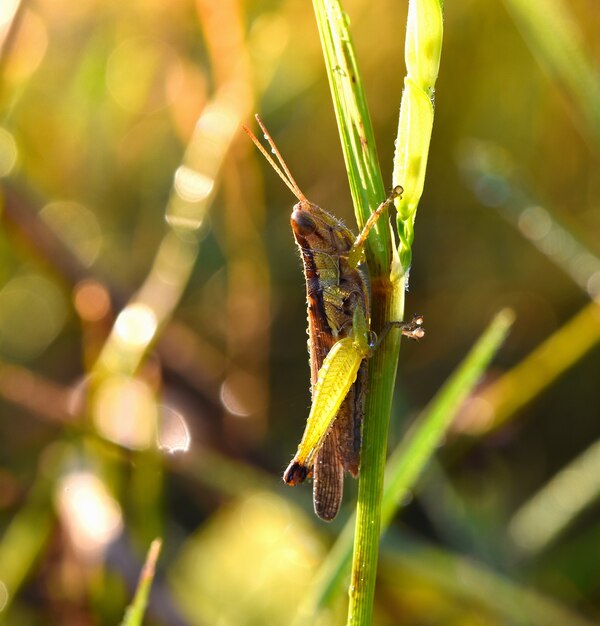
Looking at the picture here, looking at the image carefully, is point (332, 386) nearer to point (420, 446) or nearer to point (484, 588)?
point (420, 446)

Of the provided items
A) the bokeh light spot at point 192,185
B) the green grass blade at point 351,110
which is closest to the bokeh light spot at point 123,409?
the bokeh light spot at point 192,185

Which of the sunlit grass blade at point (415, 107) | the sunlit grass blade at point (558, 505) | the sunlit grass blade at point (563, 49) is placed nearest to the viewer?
the sunlit grass blade at point (415, 107)

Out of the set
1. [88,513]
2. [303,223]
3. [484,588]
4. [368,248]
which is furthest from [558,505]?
[368,248]

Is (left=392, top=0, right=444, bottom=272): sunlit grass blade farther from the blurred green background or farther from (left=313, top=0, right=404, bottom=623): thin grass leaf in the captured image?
the blurred green background

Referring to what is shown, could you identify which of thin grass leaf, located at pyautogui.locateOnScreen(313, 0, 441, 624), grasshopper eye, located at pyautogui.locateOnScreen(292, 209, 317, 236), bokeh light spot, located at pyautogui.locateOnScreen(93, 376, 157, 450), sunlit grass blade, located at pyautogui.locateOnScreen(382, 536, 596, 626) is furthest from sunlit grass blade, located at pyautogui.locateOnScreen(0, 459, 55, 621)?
thin grass leaf, located at pyautogui.locateOnScreen(313, 0, 441, 624)

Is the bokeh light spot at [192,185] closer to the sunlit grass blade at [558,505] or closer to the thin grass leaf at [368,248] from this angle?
the sunlit grass blade at [558,505]

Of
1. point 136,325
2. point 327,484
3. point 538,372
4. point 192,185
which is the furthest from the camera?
point 192,185
